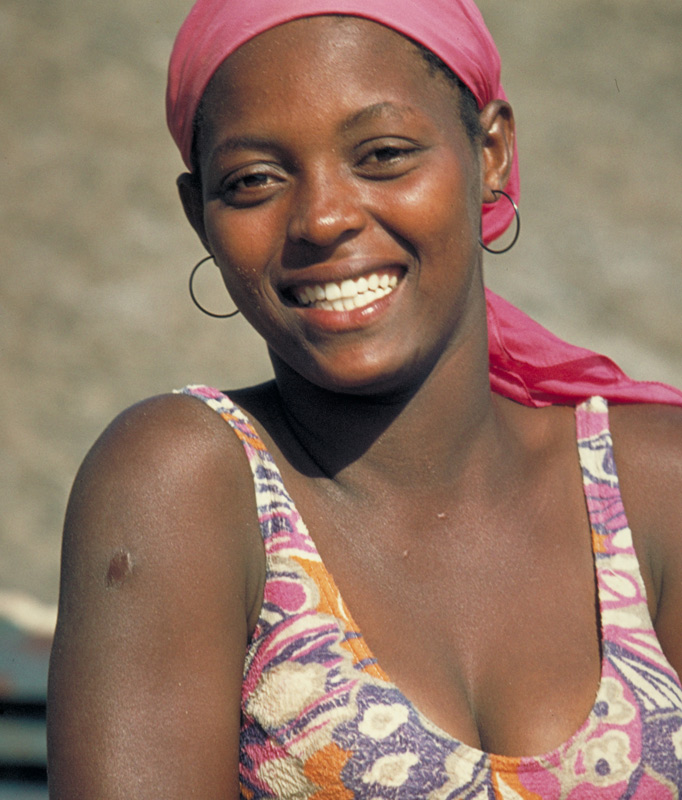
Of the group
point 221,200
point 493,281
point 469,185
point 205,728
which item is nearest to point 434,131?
point 469,185

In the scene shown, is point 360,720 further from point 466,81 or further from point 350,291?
point 466,81

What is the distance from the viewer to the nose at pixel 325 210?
1872 mm

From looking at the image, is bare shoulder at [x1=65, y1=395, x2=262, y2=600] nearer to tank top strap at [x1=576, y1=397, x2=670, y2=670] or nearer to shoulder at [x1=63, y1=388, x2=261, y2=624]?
shoulder at [x1=63, y1=388, x2=261, y2=624]

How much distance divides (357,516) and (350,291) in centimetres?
41

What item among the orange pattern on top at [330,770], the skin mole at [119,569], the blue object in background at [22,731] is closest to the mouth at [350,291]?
the skin mole at [119,569]

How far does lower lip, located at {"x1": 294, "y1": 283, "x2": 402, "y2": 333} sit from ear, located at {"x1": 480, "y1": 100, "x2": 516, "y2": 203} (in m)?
0.38

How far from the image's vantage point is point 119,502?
1798mm

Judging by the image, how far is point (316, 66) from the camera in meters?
1.90

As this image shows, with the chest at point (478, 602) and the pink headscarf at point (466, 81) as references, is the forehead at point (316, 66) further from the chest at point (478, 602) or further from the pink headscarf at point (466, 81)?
the chest at point (478, 602)

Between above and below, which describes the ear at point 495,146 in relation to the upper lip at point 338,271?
above

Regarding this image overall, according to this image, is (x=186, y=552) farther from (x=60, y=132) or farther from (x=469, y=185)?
(x=60, y=132)

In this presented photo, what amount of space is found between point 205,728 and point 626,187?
3763 mm

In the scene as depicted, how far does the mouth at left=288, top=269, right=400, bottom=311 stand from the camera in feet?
6.44

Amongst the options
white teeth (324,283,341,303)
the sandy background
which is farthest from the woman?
the sandy background
